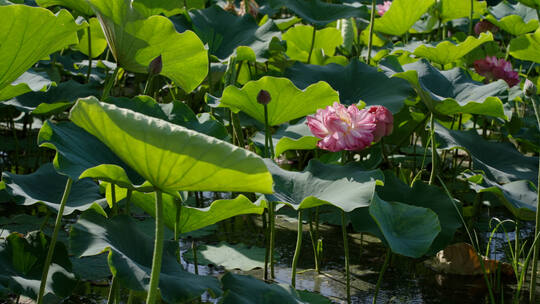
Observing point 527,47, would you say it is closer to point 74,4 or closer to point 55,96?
point 74,4

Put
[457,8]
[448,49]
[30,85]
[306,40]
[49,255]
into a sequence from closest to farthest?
[49,255]
[30,85]
[448,49]
[306,40]
[457,8]

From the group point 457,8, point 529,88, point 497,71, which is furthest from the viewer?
point 457,8

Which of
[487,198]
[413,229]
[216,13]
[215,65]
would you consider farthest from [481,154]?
[216,13]

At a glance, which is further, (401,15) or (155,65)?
(401,15)

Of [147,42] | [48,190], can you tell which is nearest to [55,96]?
[48,190]

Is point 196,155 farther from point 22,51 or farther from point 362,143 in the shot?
point 362,143

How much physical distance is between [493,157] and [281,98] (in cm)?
71

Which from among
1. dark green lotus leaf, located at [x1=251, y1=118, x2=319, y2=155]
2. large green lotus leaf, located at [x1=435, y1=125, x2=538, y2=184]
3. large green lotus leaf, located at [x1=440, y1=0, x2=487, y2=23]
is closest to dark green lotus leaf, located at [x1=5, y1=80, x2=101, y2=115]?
dark green lotus leaf, located at [x1=251, y1=118, x2=319, y2=155]

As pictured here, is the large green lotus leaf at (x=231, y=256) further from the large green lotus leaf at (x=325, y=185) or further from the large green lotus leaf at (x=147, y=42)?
the large green lotus leaf at (x=147, y=42)

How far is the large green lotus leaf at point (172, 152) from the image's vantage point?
84 centimetres

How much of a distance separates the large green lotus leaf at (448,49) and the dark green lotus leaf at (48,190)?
113 centimetres

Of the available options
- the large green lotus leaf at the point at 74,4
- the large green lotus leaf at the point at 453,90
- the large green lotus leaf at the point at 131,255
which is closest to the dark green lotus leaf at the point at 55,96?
the large green lotus leaf at the point at 74,4

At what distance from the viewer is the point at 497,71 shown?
Answer: 87.2 inches

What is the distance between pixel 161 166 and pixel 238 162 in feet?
0.41
